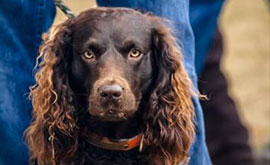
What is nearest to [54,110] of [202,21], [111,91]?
[111,91]

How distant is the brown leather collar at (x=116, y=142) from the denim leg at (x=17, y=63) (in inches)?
26.6

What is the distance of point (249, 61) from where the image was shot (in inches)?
523

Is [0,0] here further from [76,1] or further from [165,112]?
[76,1]

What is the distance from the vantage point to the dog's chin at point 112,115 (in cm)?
604

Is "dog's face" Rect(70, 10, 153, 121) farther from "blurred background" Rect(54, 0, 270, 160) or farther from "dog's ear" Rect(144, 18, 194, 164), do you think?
"blurred background" Rect(54, 0, 270, 160)

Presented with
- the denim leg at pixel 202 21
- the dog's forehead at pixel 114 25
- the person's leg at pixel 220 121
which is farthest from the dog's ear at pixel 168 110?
the person's leg at pixel 220 121

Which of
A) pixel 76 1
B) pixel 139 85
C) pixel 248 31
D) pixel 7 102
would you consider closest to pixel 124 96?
pixel 139 85

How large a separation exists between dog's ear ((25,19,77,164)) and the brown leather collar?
0.33 feet

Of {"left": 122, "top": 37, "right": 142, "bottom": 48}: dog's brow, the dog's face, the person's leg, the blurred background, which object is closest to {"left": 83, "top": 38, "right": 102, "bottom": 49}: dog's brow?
the dog's face

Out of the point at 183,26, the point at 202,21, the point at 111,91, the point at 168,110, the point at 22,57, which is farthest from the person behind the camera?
the point at 202,21

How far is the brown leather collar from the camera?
Result: 6.24 m

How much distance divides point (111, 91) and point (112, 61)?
0.75 ft

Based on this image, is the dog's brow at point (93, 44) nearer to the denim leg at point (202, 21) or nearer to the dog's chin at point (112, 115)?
the dog's chin at point (112, 115)

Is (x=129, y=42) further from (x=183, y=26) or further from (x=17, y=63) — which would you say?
(x=17, y=63)
